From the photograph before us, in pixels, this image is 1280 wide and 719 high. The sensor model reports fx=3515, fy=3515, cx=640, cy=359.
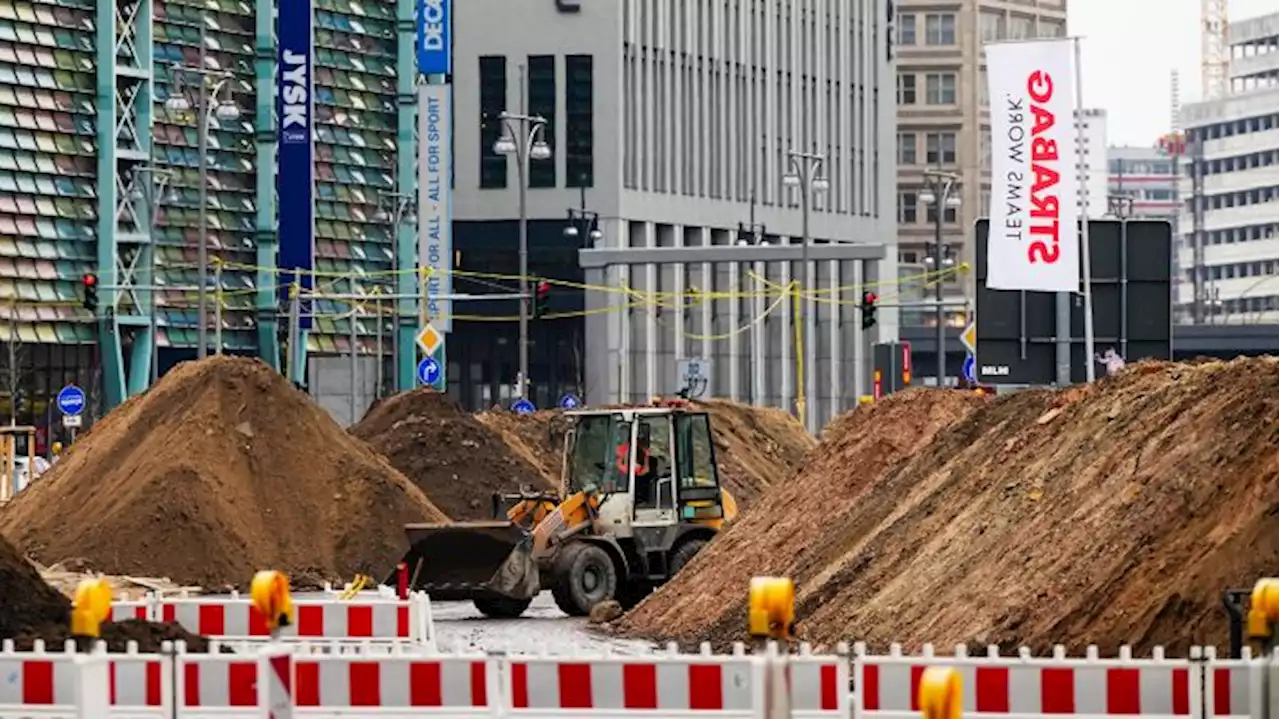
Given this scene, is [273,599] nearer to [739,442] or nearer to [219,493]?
[219,493]

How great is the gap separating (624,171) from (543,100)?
4.37 meters

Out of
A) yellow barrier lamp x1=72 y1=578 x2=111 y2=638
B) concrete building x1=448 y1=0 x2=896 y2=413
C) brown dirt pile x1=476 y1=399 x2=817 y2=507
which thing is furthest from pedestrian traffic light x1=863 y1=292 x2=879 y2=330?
yellow barrier lamp x1=72 y1=578 x2=111 y2=638

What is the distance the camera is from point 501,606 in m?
39.7

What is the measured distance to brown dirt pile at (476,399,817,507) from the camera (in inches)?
2456

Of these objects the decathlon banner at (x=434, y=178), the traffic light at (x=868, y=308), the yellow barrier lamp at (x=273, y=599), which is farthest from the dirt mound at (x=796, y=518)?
the decathlon banner at (x=434, y=178)

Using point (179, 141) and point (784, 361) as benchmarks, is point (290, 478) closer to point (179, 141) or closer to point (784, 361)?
point (179, 141)

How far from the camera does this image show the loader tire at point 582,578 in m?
39.4

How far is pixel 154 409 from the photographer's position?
47.2 m

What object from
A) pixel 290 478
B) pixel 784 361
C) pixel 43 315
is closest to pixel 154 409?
pixel 290 478

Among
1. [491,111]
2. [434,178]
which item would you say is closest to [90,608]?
[434,178]

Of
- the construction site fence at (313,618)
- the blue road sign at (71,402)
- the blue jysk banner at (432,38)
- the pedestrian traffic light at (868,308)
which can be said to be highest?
the blue jysk banner at (432,38)

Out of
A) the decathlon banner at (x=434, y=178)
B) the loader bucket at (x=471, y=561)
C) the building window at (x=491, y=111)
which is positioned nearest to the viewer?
the loader bucket at (x=471, y=561)

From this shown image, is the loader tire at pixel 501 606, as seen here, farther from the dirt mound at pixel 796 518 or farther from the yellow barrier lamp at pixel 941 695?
the yellow barrier lamp at pixel 941 695

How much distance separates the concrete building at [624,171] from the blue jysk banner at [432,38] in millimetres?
10775
